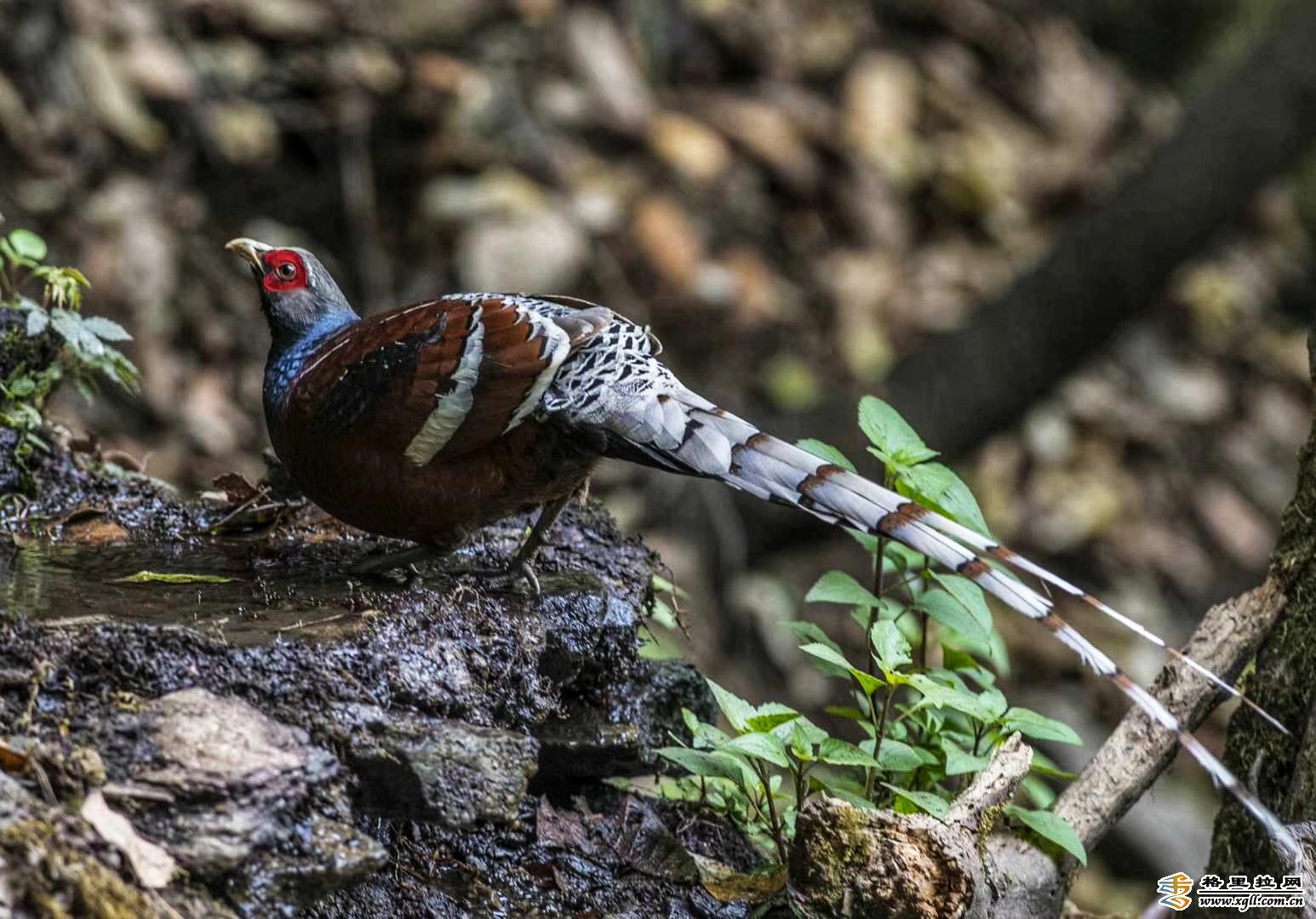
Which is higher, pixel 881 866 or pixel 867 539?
pixel 867 539

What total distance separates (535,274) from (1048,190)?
458 centimetres

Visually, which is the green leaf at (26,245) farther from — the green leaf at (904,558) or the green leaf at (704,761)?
the green leaf at (904,558)

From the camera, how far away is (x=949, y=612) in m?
3.59

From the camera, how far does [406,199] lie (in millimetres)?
8594

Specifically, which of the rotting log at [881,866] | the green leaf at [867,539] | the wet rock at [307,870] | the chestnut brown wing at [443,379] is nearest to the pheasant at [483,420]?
the chestnut brown wing at [443,379]

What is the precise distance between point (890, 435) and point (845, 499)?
383 mm

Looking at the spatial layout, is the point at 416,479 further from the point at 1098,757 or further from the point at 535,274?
the point at 535,274

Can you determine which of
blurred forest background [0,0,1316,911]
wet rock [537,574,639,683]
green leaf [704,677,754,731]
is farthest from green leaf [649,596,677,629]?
blurred forest background [0,0,1316,911]

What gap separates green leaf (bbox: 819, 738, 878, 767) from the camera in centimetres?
310

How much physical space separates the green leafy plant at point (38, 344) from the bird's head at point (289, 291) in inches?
16.3

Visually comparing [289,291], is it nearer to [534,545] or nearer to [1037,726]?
[534,545]

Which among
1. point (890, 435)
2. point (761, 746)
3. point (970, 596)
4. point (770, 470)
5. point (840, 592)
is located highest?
point (890, 435)

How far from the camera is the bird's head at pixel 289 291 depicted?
4.15m

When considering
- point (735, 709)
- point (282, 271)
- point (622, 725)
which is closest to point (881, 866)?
point (735, 709)
